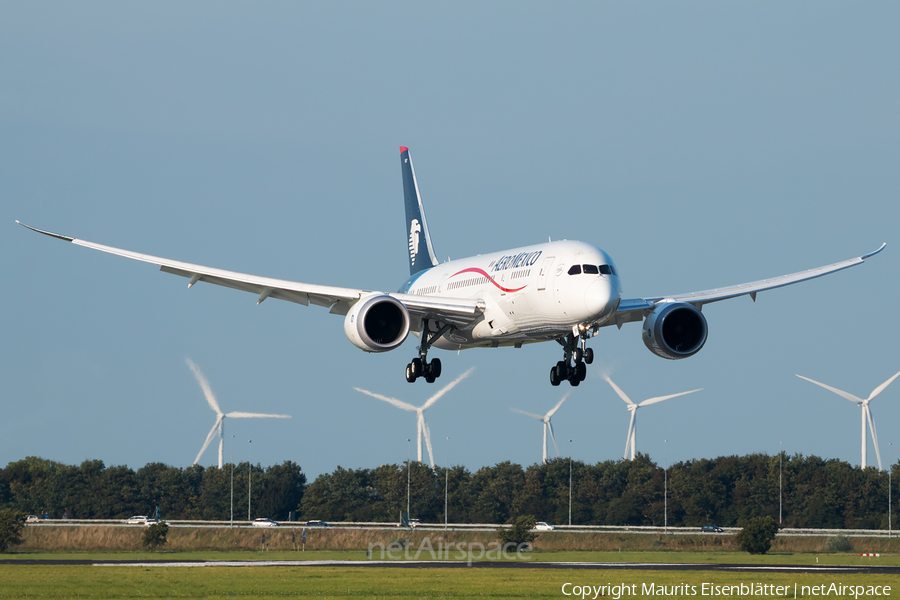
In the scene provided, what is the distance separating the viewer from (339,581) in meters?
58.9

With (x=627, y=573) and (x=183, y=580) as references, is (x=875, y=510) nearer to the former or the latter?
(x=627, y=573)

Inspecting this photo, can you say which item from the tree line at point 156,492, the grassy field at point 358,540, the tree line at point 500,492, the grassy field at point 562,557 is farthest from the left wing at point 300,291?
the tree line at point 156,492

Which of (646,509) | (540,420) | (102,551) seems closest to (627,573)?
(102,551)

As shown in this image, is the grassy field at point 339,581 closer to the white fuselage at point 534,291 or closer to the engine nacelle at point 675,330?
the engine nacelle at point 675,330

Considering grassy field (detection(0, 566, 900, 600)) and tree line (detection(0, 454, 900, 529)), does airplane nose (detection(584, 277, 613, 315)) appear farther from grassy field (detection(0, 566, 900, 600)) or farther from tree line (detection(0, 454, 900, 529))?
tree line (detection(0, 454, 900, 529))

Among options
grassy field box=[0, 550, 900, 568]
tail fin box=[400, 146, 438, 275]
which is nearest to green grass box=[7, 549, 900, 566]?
grassy field box=[0, 550, 900, 568]

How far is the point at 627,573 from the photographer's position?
6531 centimetres

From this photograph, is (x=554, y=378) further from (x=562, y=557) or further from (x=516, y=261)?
(x=562, y=557)

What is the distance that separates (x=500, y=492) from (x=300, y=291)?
107370mm

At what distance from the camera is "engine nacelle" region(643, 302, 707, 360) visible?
5262 cm

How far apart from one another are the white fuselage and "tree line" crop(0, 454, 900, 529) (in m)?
95.1

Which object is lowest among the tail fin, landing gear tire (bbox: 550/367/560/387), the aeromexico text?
landing gear tire (bbox: 550/367/560/387)

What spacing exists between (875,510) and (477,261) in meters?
106

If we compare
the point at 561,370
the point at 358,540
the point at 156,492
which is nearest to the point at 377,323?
the point at 561,370
